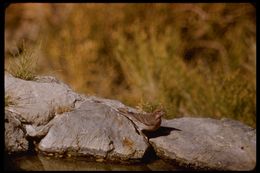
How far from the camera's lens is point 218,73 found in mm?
9641

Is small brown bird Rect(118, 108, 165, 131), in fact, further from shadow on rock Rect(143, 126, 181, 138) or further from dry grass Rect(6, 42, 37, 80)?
dry grass Rect(6, 42, 37, 80)

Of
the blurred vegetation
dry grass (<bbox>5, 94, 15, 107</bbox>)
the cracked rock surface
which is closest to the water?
the cracked rock surface

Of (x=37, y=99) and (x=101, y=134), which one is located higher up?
Answer: (x=37, y=99)

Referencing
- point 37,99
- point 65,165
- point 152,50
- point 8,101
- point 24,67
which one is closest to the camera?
point 65,165

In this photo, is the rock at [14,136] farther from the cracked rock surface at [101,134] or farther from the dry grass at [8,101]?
the dry grass at [8,101]

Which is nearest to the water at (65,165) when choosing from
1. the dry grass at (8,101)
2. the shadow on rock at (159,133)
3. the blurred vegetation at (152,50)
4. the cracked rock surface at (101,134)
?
the cracked rock surface at (101,134)

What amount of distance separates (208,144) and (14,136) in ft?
5.25

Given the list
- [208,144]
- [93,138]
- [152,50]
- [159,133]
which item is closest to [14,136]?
[93,138]

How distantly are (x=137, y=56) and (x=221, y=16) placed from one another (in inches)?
105

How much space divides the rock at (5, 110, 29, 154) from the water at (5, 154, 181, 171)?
0.07m

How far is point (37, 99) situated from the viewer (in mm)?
4801

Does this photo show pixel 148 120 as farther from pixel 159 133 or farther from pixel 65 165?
pixel 65 165

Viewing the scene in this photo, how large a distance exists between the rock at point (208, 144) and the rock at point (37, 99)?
2.74 feet

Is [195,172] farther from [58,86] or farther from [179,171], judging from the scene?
[58,86]
